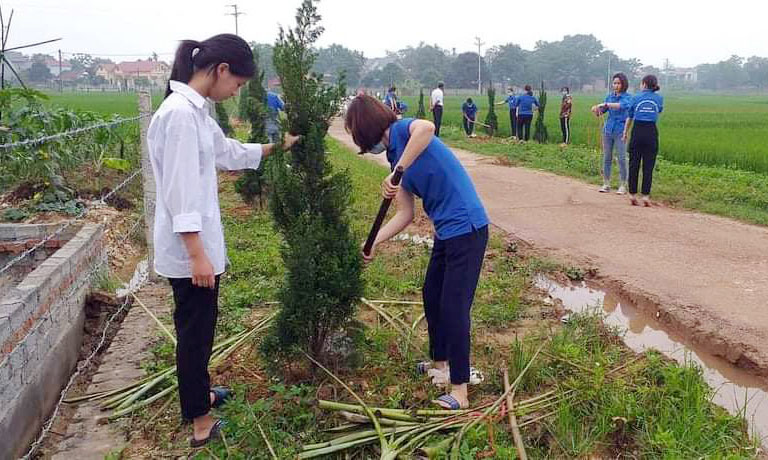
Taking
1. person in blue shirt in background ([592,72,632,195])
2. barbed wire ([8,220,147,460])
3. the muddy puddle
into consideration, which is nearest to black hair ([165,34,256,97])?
barbed wire ([8,220,147,460])

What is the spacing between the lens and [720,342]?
4082 millimetres

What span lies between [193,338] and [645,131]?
273 inches

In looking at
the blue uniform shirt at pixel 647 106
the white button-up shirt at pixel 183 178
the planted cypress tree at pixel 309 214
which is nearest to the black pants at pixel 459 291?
the planted cypress tree at pixel 309 214

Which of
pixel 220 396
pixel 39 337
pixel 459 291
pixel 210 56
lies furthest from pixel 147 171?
pixel 459 291

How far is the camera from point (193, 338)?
281 centimetres

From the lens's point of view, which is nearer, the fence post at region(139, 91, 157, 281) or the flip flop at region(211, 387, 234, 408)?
the flip flop at region(211, 387, 234, 408)

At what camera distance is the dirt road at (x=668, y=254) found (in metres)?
4.30

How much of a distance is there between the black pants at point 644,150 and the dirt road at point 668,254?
38 centimetres

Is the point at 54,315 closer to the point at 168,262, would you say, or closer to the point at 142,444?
the point at 142,444

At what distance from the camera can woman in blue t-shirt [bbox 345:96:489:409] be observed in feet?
9.91

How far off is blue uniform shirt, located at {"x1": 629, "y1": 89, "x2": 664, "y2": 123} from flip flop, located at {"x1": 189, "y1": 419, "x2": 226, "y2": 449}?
684cm

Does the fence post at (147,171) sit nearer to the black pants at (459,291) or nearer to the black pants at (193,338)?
the black pants at (193,338)

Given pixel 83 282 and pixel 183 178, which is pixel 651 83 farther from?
pixel 183 178

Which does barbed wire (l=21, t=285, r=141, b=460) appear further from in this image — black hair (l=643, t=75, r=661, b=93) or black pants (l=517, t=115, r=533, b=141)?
black pants (l=517, t=115, r=533, b=141)
